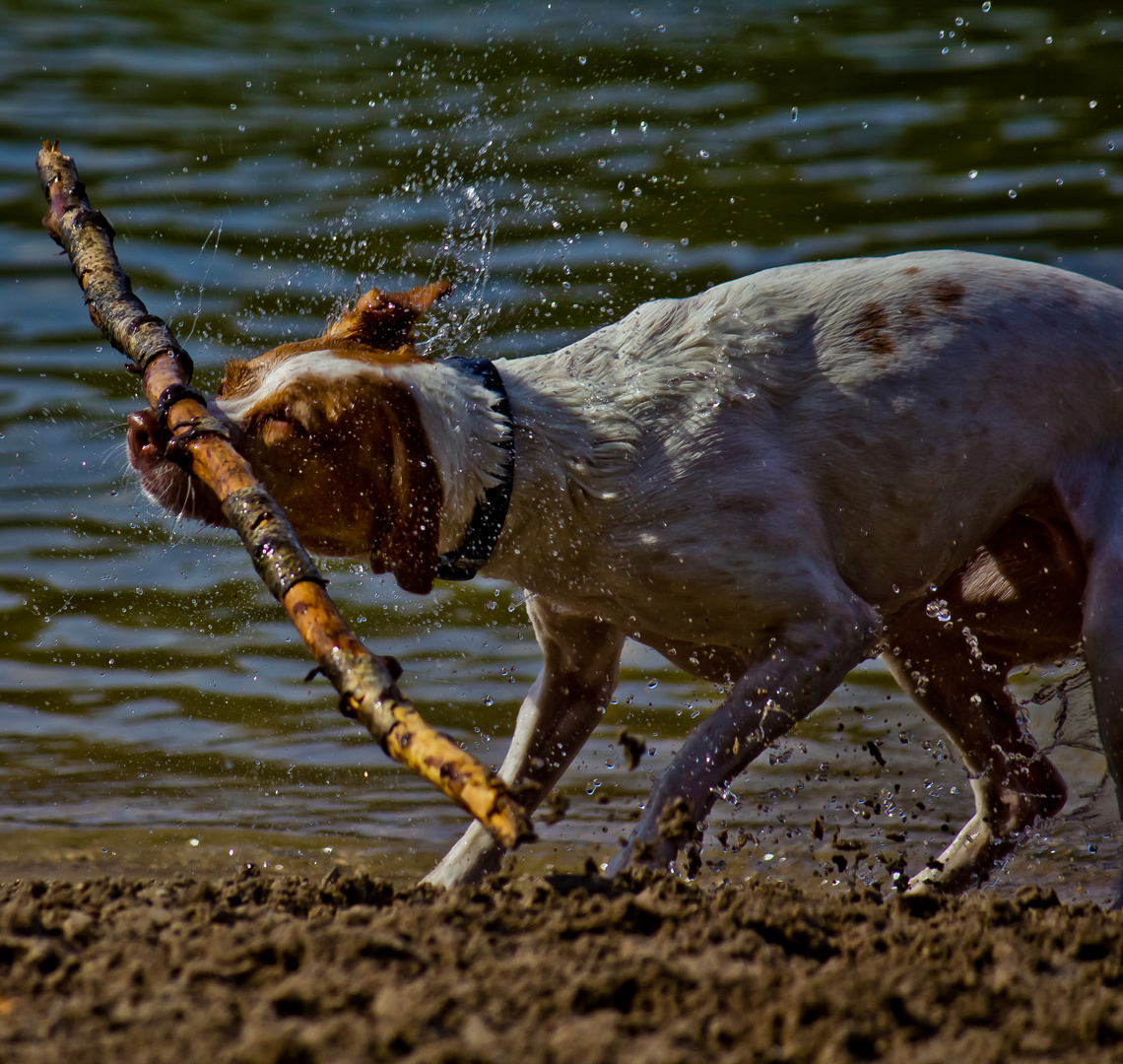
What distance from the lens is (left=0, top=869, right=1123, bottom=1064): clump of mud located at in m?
2.08

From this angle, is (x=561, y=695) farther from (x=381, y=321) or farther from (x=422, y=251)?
(x=422, y=251)

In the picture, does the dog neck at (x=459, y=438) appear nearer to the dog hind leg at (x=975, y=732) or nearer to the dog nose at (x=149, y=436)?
the dog nose at (x=149, y=436)

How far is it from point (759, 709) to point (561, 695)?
34.4 inches

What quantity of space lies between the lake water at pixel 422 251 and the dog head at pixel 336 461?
0.24 meters

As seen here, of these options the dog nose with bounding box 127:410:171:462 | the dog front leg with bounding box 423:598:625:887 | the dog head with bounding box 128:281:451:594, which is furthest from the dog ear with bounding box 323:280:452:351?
the dog front leg with bounding box 423:598:625:887

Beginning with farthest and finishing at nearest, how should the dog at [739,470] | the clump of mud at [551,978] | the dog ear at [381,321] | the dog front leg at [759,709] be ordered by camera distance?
the dog ear at [381,321]
the dog at [739,470]
the dog front leg at [759,709]
the clump of mud at [551,978]

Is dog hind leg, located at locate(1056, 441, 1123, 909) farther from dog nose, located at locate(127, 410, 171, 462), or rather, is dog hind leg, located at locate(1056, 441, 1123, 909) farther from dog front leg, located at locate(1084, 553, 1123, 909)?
dog nose, located at locate(127, 410, 171, 462)

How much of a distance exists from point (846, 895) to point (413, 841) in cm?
205

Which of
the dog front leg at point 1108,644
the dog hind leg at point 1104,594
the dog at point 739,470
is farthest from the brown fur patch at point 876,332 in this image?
the dog front leg at point 1108,644

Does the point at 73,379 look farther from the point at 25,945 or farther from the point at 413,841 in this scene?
the point at 25,945

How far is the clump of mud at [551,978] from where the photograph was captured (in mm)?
2082

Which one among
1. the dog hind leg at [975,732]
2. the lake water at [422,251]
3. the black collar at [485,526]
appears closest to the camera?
the black collar at [485,526]

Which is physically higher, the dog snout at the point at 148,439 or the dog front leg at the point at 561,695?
the dog snout at the point at 148,439

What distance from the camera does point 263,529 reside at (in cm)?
312
